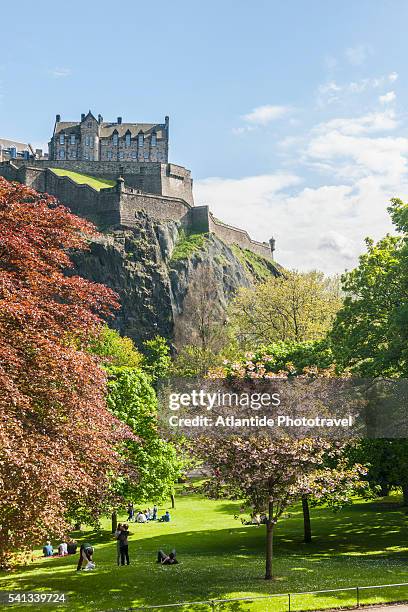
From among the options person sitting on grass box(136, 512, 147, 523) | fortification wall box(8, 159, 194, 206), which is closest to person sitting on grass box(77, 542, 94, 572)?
person sitting on grass box(136, 512, 147, 523)

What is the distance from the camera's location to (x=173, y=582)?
2036 cm

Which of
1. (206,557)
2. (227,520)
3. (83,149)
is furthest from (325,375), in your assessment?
(83,149)

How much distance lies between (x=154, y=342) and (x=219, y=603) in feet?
219

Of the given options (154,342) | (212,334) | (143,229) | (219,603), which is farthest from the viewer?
(143,229)

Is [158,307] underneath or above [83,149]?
underneath

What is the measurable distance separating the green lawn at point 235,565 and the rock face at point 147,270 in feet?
186

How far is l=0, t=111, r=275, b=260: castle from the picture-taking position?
331 ft

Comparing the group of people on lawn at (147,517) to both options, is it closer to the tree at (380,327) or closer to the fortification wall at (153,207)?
the tree at (380,327)

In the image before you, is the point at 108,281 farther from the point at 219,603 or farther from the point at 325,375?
the point at 219,603

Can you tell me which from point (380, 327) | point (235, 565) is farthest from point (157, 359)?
point (235, 565)

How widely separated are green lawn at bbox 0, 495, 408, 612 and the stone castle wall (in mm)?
68175

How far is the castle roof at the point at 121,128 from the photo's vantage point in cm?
13562

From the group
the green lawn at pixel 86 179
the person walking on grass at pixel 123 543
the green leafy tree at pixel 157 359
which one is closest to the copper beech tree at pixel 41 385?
the person walking on grass at pixel 123 543

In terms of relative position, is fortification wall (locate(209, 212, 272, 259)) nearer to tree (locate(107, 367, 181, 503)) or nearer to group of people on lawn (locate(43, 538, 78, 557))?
tree (locate(107, 367, 181, 503))
